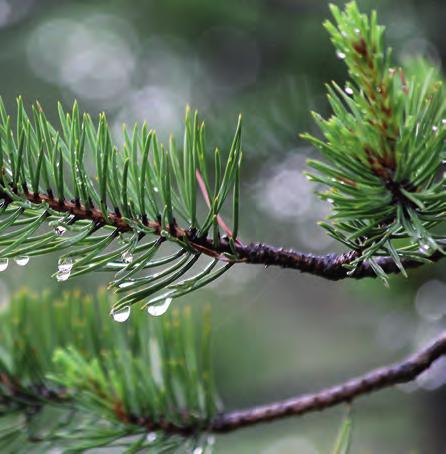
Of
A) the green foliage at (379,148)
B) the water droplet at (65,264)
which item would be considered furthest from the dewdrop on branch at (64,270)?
the green foliage at (379,148)

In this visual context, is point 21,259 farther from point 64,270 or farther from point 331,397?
point 331,397

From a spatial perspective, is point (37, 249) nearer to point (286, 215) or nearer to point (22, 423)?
point (22, 423)

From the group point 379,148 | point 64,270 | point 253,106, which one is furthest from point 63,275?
point 253,106

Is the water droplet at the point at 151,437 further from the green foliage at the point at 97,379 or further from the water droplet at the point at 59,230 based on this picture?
the water droplet at the point at 59,230

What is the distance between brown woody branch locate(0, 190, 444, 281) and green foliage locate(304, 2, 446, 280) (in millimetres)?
16

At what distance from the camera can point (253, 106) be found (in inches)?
41.1

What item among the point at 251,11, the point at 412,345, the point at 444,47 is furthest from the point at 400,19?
the point at 412,345

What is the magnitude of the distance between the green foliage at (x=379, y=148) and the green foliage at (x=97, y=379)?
253 mm

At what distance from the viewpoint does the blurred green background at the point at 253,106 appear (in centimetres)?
104

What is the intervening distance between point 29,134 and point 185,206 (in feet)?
0.31

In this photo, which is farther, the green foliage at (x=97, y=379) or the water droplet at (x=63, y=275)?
the green foliage at (x=97, y=379)

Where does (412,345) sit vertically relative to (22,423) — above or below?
below

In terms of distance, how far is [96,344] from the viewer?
0.62m

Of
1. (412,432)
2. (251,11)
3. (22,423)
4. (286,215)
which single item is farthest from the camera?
(412,432)
